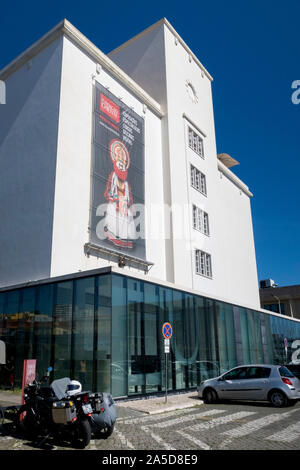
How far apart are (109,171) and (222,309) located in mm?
10451

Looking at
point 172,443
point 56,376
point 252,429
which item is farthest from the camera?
point 56,376

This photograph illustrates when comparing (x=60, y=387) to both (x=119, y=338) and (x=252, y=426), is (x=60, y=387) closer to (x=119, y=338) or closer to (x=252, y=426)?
(x=252, y=426)

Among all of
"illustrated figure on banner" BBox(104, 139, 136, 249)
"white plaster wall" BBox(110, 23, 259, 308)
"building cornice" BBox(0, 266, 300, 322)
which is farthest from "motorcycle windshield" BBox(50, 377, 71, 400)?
"white plaster wall" BBox(110, 23, 259, 308)

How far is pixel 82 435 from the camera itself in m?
7.93

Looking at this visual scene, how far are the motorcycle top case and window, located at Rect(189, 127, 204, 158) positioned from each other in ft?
82.4

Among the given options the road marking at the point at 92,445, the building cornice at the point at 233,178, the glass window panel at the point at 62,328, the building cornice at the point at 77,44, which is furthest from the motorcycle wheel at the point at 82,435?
the building cornice at the point at 233,178

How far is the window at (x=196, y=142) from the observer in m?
31.1

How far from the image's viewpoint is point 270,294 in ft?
207

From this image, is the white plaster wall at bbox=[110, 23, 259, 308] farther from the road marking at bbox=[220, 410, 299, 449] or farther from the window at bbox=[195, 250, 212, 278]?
the road marking at bbox=[220, 410, 299, 449]

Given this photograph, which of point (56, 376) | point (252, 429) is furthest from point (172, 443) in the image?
point (56, 376)

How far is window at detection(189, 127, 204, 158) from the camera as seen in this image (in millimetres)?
31150

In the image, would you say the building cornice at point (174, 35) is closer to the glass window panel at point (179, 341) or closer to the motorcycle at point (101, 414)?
the glass window panel at point (179, 341)

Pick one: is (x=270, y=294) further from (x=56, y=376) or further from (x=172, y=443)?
(x=172, y=443)

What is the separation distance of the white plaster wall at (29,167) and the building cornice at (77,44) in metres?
0.39
